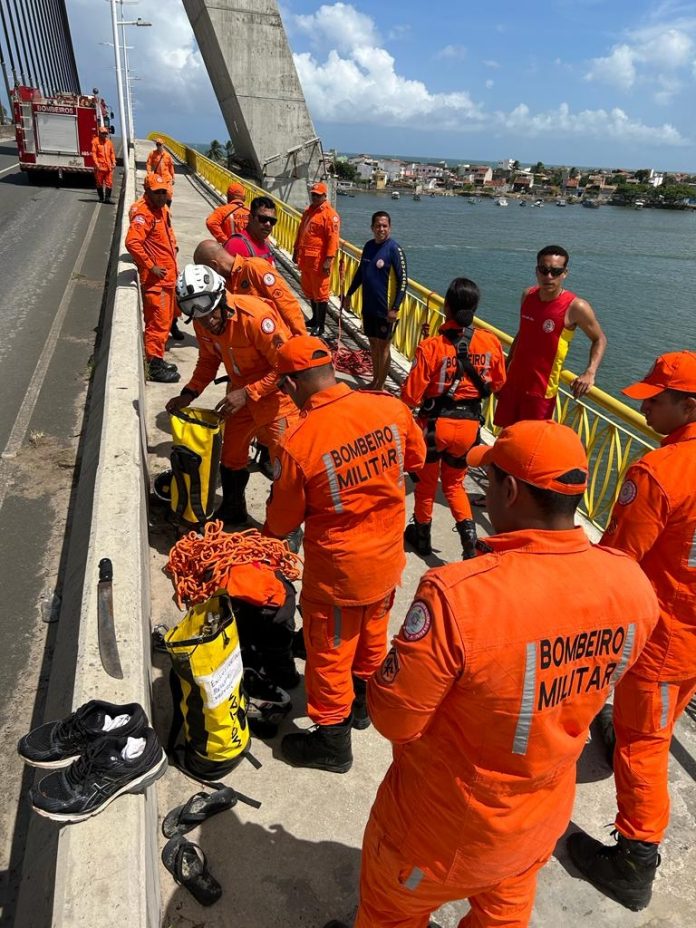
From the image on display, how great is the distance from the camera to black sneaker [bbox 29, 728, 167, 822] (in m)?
1.83

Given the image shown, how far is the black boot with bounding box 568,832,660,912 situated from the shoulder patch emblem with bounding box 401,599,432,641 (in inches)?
66.4

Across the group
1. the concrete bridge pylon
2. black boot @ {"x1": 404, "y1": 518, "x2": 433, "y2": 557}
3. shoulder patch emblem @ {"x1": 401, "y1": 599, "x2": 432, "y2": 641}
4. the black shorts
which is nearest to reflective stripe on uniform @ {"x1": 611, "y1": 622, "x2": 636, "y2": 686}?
shoulder patch emblem @ {"x1": 401, "y1": 599, "x2": 432, "y2": 641}

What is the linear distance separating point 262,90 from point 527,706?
26.1 m

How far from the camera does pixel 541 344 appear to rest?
14.8 ft

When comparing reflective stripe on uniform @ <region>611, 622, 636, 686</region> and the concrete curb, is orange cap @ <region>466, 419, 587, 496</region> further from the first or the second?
the concrete curb

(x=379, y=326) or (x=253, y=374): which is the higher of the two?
(x=253, y=374)

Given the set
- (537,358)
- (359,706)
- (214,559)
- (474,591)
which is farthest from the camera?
(537,358)

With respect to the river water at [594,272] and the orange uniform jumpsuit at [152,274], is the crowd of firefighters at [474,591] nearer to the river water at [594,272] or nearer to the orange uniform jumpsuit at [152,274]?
the orange uniform jumpsuit at [152,274]

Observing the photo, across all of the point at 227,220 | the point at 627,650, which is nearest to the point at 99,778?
the point at 627,650

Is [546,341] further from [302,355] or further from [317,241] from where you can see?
[317,241]

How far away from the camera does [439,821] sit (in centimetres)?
162

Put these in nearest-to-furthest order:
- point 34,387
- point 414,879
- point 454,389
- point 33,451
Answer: point 414,879 < point 454,389 < point 33,451 < point 34,387

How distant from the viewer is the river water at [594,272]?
20297mm

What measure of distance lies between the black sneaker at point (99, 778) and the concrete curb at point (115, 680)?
0.07m
